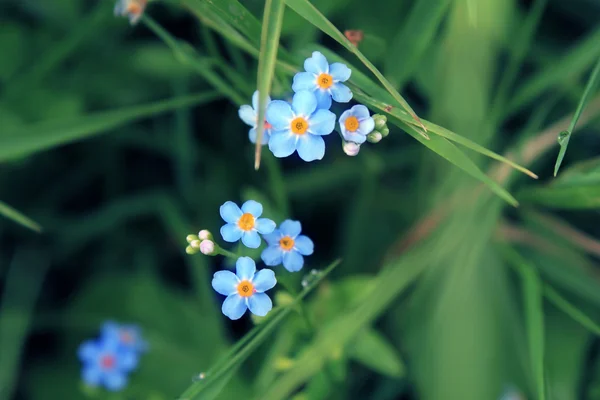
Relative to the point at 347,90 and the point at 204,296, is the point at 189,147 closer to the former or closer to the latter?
the point at 204,296

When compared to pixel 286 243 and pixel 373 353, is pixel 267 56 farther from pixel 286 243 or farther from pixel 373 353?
pixel 373 353

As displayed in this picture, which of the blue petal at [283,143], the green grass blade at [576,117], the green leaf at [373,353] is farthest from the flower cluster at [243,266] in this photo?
the green leaf at [373,353]

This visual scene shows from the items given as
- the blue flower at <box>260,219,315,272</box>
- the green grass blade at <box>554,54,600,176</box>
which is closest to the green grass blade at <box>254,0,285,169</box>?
the blue flower at <box>260,219,315,272</box>

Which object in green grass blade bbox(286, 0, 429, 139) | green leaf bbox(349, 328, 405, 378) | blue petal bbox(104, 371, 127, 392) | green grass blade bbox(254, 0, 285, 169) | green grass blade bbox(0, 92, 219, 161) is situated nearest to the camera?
green grass blade bbox(254, 0, 285, 169)

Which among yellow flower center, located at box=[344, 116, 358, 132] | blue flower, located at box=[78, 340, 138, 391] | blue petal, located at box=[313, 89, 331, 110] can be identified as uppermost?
blue flower, located at box=[78, 340, 138, 391]

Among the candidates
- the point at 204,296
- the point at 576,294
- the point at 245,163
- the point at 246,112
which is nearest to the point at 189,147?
the point at 245,163

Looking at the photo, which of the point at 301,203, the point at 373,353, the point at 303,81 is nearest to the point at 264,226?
the point at 303,81

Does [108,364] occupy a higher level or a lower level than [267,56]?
higher

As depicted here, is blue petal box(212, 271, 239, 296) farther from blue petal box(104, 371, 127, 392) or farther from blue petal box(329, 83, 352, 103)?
blue petal box(104, 371, 127, 392)
